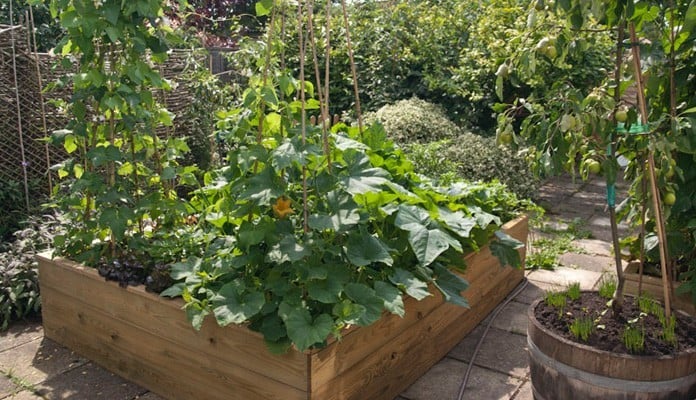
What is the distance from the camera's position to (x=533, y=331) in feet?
7.14

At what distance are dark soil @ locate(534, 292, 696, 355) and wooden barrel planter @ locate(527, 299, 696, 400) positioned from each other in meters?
0.06

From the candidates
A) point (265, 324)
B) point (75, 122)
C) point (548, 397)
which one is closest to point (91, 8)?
point (75, 122)

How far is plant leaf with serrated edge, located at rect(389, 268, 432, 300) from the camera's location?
214 cm

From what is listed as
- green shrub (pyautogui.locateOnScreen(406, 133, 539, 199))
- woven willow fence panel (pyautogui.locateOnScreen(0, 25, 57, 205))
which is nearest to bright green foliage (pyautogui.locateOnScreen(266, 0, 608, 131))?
green shrub (pyautogui.locateOnScreen(406, 133, 539, 199))

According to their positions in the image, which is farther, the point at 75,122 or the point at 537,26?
the point at 75,122

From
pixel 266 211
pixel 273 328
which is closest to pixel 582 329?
pixel 273 328

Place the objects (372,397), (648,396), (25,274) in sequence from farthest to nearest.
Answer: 1. (25,274)
2. (372,397)
3. (648,396)

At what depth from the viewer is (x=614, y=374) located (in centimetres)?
196

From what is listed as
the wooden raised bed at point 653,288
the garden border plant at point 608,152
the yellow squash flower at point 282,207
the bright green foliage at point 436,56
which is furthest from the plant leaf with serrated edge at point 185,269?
the bright green foliage at point 436,56

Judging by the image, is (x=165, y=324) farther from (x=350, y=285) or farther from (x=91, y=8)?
(x=91, y=8)

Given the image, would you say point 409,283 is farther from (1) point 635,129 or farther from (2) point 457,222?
(1) point 635,129

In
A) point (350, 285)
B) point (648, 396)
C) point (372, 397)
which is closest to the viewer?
point (648, 396)

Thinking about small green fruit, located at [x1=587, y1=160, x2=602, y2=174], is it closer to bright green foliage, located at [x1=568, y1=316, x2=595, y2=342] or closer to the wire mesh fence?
bright green foliage, located at [x1=568, y1=316, x2=595, y2=342]

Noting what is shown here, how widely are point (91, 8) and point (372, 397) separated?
1.74 meters
